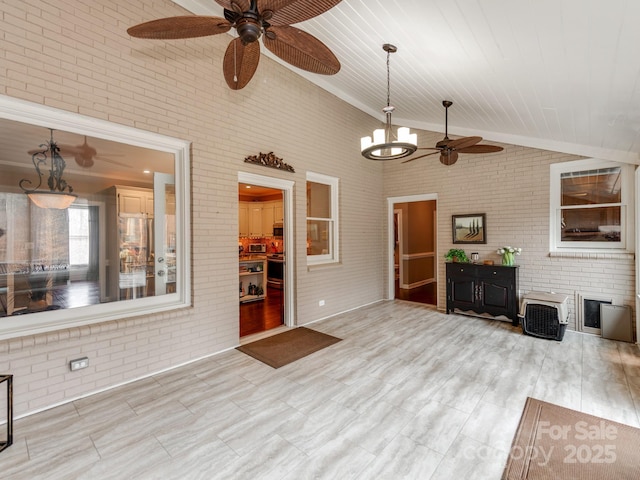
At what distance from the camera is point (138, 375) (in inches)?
123

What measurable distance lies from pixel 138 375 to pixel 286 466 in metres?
2.05

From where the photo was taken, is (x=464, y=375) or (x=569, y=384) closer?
(x=569, y=384)

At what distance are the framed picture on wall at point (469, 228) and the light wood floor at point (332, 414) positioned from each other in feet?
6.95

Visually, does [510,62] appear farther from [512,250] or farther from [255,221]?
[255,221]

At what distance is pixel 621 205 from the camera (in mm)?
4422

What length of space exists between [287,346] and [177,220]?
2.12 metres

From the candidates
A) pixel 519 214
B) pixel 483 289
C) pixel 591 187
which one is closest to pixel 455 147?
pixel 519 214

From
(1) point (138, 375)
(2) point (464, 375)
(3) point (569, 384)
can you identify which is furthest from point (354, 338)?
(1) point (138, 375)

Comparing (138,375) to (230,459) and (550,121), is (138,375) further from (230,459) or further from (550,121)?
(550,121)

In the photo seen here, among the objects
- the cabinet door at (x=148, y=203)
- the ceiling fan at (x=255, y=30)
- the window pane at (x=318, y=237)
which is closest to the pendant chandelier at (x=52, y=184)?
the cabinet door at (x=148, y=203)

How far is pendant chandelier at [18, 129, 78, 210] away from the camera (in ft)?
8.79

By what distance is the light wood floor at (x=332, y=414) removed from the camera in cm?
195

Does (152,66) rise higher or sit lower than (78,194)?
Answer: higher

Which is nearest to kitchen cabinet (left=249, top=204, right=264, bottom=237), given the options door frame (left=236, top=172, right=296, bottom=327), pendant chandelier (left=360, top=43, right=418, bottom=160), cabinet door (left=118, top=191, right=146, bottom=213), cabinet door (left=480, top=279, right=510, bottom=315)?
door frame (left=236, top=172, right=296, bottom=327)
